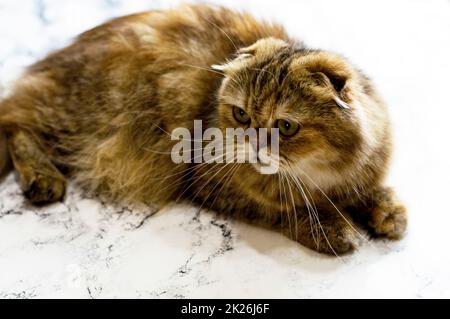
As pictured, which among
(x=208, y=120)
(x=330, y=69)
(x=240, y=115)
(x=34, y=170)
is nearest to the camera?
(x=330, y=69)


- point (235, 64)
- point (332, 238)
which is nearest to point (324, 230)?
point (332, 238)

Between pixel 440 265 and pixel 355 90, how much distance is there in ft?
1.96

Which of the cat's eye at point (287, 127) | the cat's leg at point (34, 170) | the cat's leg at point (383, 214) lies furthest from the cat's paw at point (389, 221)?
the cat's leg at point (34, 170)

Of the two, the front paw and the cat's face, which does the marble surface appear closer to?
the front paw

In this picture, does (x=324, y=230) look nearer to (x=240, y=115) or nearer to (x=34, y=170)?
(x=240, y=115)

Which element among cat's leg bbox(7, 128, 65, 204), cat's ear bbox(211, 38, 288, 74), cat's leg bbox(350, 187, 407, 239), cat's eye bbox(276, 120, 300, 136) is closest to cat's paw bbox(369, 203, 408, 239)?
cat's leg bbox(350, 187, 407, 239)

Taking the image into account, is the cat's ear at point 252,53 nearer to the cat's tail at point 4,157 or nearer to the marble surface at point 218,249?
the marble surface at point 218,249

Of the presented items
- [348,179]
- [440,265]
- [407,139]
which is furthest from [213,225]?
[407,139]

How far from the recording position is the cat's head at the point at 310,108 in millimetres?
1405

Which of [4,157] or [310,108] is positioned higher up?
[310,108]

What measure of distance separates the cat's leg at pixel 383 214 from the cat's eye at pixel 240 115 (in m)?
0.48

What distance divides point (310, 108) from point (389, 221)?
490 mm

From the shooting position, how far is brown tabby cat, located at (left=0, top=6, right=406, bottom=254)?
143 centimetres

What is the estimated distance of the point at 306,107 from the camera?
141 cm
